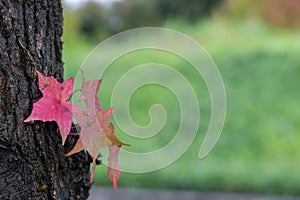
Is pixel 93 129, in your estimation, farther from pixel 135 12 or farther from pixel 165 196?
pixel 135 12

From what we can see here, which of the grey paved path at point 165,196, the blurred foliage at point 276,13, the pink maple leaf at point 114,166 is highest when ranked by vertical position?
the blurred foliage at point 276,13

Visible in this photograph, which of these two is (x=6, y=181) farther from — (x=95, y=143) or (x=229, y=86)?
(x=229, y=86)

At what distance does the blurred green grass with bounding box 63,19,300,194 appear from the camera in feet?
15.9

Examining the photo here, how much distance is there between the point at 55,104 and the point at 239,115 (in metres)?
4.86

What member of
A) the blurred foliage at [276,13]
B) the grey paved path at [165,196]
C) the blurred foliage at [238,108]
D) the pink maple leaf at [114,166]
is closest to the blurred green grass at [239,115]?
the blurred foliage at [238,108]

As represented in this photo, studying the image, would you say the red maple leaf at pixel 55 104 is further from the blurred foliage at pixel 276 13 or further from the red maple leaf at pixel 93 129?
the blurred foliage at pixel 276 13

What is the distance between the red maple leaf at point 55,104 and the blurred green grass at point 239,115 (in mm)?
A: 3619

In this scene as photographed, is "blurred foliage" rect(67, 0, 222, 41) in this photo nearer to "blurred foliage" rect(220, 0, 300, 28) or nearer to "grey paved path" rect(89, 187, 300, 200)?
"blurred foliage" rect(220, 0, 300, 28)

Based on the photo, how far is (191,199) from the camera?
14.9 ft

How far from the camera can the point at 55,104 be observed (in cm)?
126

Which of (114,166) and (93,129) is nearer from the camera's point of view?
(93,129)

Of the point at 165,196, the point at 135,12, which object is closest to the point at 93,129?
the point at 165,196

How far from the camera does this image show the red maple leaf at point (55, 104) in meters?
1.25

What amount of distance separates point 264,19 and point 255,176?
20.3ft
